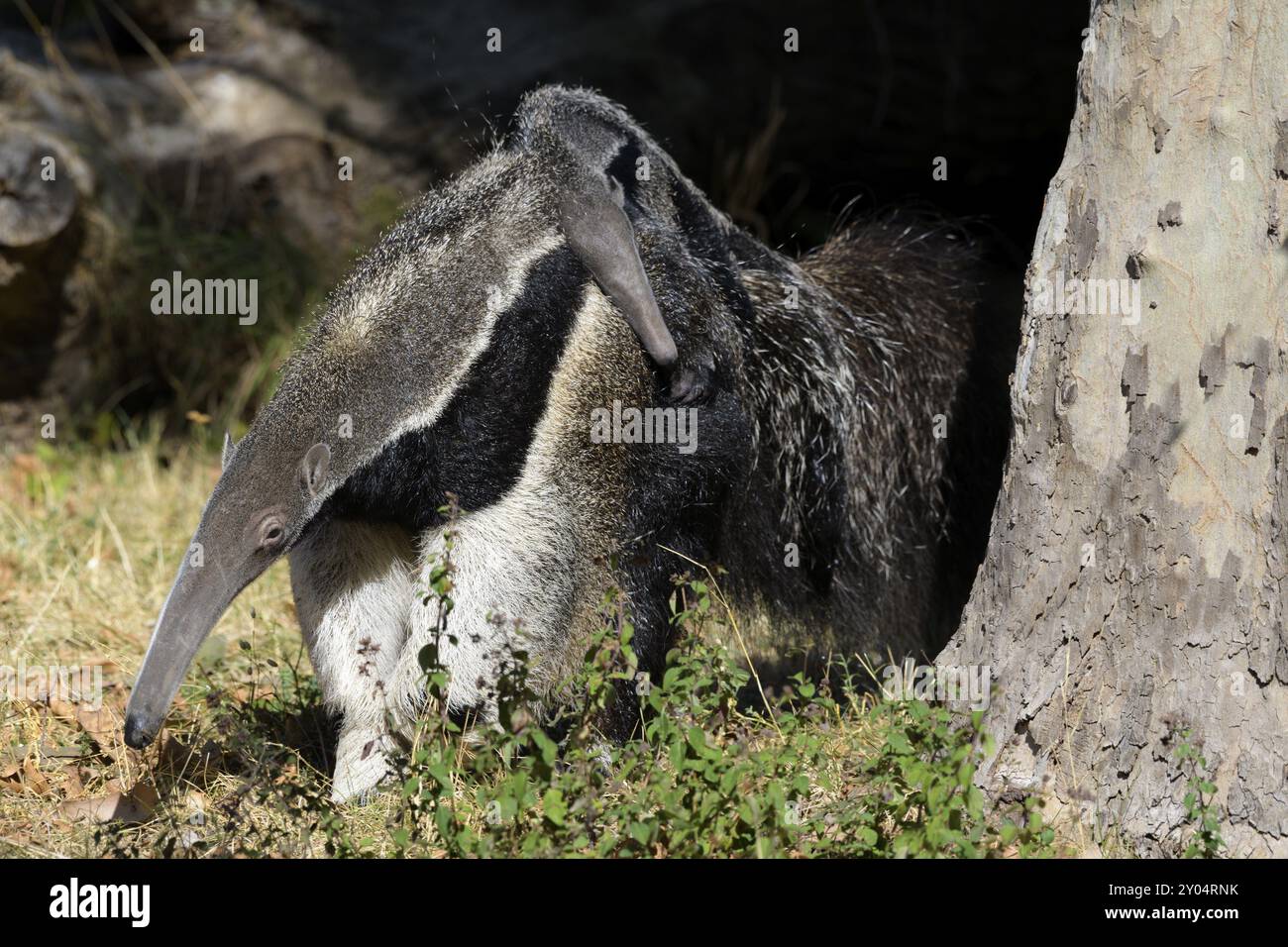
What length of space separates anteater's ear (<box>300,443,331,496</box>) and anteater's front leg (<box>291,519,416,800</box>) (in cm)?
35

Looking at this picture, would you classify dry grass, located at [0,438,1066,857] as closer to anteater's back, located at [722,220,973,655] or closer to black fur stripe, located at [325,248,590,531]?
anteater's back, located at [722,220,973,655]

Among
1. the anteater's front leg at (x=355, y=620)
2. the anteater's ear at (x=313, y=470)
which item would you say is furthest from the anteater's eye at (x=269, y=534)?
the anteater's front leg at (x=355, y=620)

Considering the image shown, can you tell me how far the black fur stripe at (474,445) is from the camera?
4320mm

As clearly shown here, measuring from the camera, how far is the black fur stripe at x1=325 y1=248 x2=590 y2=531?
4.32m

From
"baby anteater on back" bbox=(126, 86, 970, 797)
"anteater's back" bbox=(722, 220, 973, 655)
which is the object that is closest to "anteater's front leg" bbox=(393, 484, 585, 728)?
"baby anteater on back" bbox=(126, 86, 970, 797)

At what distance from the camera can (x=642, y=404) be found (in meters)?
4.84

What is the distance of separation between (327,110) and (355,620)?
17.0ft

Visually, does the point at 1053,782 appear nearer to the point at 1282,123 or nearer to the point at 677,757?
the point at 677,757

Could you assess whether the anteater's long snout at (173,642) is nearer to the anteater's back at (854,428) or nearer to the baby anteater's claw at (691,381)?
the baby anteater's claw at (691,381)

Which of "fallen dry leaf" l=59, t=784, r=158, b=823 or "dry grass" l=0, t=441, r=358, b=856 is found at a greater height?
"dry grass" l=0, t=441, r=358, b=856

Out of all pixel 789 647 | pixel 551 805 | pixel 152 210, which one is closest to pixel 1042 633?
pixel 551 805

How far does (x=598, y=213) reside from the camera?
475cm

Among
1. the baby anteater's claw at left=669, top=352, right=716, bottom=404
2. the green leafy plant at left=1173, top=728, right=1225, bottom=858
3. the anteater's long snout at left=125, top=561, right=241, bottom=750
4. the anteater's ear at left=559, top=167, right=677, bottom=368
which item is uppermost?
the anteater's ear at left=559, top=167, right=677, bottom=368

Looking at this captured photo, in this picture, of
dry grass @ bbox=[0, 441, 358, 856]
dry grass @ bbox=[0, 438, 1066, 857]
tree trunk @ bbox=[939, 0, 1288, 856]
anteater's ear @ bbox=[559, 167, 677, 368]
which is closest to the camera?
tree trunk @ bbox=[939, 0, 1288, 856]
